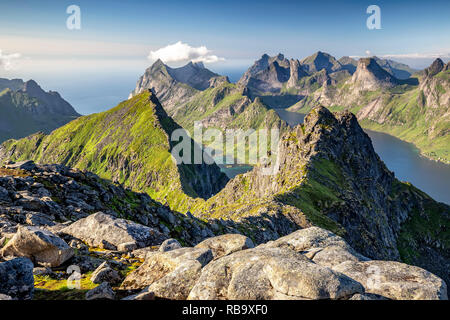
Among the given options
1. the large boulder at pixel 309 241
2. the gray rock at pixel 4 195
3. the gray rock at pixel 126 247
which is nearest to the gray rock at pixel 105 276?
the gray rock at pixel 126 247

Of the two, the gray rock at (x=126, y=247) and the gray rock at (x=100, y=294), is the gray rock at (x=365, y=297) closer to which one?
the gray rock at (x=100, y=294)

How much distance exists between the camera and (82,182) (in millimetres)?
42281

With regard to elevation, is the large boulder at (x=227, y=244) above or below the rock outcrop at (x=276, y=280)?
below

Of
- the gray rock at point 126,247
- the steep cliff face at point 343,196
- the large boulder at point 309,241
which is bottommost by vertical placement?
the steep cliff face at point 343,196

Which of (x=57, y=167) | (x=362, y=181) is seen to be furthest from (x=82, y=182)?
(x=362, y=181)

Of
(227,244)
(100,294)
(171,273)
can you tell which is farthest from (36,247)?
(227,244)

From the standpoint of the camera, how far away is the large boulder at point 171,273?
14.4 m

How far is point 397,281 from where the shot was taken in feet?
46.8

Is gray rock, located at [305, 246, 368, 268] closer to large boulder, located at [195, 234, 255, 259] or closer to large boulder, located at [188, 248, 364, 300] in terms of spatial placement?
large boulder, located at [195, 234, 255, 259]

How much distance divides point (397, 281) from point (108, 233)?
23.3m

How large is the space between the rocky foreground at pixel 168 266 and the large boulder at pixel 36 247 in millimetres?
59

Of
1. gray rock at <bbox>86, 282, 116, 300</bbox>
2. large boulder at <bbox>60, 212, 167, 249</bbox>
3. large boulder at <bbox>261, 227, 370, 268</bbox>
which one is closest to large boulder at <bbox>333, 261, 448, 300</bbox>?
large boulder at <bbox>261, 227, 370, 268</bbox>

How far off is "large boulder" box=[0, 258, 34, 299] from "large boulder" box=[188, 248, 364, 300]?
8.82 m
